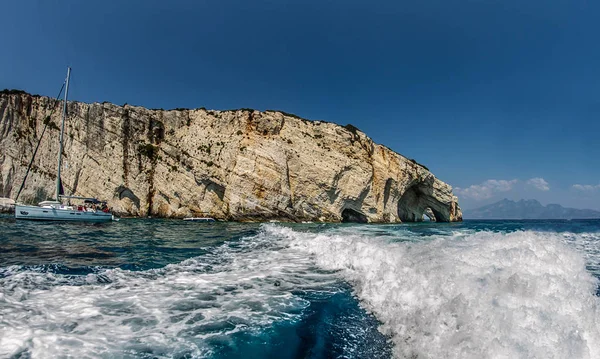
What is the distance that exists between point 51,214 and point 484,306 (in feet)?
130

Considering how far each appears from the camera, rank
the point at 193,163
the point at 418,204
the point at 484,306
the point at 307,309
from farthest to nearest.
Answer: the point at 418,204
the point at 193,163
the point at 307,309
the point at 484,306

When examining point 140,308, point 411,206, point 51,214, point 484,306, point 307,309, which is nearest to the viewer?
point 484,306

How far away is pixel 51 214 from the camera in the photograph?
3102 centimetres

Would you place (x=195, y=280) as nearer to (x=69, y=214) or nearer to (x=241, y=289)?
(x=241, y=289)

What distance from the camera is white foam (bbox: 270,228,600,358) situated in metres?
3.84

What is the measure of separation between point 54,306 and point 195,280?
10.3 feet

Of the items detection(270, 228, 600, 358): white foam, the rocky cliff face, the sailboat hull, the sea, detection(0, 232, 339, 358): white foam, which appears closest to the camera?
detection(270, 228, 600, 358): white foam

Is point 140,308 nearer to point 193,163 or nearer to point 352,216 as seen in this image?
point 193,163

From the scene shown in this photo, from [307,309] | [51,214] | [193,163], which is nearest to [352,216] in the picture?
→ [193,163]

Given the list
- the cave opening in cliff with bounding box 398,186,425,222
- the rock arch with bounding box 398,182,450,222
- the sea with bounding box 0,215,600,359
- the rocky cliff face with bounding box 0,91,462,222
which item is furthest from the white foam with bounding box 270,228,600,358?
the cave opening in cliff with bounding box 398,186,425,222

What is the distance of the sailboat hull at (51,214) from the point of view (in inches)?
1192

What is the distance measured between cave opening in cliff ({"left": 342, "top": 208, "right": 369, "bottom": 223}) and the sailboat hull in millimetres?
38818

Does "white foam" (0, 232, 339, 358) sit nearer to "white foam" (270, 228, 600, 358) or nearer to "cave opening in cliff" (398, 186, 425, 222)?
"white foam" (270, 228, 600, 358)

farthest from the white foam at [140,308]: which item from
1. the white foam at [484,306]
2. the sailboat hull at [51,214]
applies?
the sailboat hull at [51,214]
